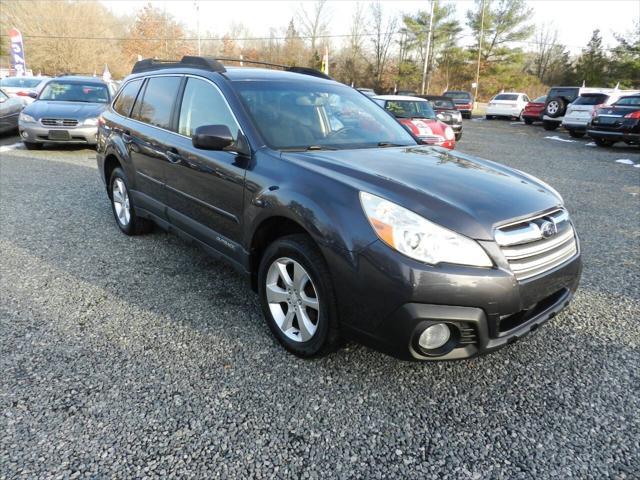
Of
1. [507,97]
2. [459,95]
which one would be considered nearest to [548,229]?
[507,97]

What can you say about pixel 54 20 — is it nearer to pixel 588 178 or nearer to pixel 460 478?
pixel 588 178

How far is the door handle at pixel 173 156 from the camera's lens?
11.7ft

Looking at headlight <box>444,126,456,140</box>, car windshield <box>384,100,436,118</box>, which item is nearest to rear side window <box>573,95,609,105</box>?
car windshield <box>384,100,436,118</box>

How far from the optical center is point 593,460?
2055 millimetres

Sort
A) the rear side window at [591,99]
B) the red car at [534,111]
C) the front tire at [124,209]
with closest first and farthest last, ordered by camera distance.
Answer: the front tire at [124,209]
the rear side window at [591,99]
the red car at [534,111]

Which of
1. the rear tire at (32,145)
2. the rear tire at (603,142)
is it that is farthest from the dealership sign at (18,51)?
the rear tire at (603,142)

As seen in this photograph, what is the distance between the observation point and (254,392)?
97.1 inches

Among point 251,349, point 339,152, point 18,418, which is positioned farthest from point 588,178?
point 18,418

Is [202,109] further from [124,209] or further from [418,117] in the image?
[418,117]

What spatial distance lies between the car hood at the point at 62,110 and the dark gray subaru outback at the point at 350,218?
6.82 meters

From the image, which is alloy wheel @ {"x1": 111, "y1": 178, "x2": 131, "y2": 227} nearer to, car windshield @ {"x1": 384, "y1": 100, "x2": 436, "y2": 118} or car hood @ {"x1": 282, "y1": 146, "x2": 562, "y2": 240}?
car hood @ {"x1": 282, "y1": 146, "x2": 562, "y2": 240}

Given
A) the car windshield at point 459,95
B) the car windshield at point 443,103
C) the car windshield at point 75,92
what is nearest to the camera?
the car windshield at point 75,92

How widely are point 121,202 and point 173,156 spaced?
162cm

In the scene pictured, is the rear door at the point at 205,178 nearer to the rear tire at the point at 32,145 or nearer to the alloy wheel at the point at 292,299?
the alloy wheel at the point at 292,299
